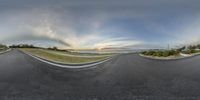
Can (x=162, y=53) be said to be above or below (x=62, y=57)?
above

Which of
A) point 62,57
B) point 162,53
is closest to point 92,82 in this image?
point 62,57

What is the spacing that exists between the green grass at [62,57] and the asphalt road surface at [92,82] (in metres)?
0.48

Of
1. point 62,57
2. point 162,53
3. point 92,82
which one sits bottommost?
point 92,82

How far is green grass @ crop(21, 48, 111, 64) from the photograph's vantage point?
41.0 ft

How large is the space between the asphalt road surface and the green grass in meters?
0.48

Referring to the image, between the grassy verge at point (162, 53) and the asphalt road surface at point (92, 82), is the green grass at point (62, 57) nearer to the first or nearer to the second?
the asphalt road surface at point (92, 82)

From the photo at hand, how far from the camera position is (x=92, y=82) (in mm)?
14234

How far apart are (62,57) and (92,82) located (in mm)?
1952

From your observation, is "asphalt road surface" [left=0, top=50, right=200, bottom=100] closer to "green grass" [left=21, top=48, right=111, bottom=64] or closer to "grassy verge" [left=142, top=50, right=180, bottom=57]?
"green grass" [left=21, top=48, right=111, bottom=64]

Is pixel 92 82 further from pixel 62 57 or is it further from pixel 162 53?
pixel 162 53

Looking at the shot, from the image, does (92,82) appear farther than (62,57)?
Yes

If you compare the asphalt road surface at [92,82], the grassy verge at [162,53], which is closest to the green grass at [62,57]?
the asphalt road surface at [92,82]

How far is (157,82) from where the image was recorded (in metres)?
13.9

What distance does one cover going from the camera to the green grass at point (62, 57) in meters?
12.5
